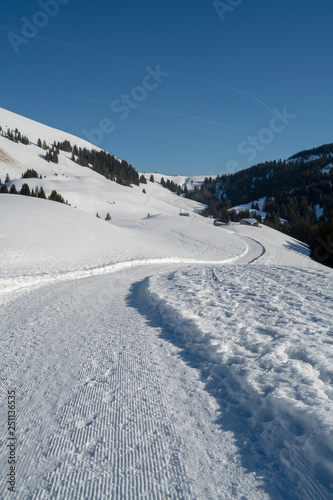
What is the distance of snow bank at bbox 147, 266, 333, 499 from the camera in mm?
2299

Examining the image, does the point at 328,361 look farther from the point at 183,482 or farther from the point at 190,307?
the point at 190,307

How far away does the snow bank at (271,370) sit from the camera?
2299 mm

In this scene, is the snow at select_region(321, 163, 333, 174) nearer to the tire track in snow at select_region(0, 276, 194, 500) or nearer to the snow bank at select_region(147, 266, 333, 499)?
the snow bank at select_region(147, 266, 333, 499)

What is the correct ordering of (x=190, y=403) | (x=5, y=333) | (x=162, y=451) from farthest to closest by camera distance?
(x=5, y=333) < (x=190, y=403) < (x=162, y=451)

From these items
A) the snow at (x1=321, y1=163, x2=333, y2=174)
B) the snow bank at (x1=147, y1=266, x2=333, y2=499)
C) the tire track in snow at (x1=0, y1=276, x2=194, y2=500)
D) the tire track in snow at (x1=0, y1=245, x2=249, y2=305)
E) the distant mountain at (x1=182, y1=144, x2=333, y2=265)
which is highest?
the snow at (x1=321, y1=163, x2=333, y2=174)

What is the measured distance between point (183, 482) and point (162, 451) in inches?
14.3

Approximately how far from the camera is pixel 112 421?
288 cm

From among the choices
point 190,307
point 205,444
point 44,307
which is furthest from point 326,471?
point 44,307

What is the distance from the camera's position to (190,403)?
10.4 ft

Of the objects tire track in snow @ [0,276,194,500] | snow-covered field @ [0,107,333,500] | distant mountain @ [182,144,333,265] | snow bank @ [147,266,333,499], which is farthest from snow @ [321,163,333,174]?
tire track in snow @ [0,276,194,500]

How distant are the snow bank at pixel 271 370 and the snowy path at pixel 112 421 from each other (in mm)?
290

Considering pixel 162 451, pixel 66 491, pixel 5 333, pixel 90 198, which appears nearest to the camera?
pixel 66 491

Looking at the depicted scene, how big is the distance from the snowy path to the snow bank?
290 mm

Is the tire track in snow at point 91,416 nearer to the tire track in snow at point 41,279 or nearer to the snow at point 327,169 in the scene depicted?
the tire track in snow at point 41,279
